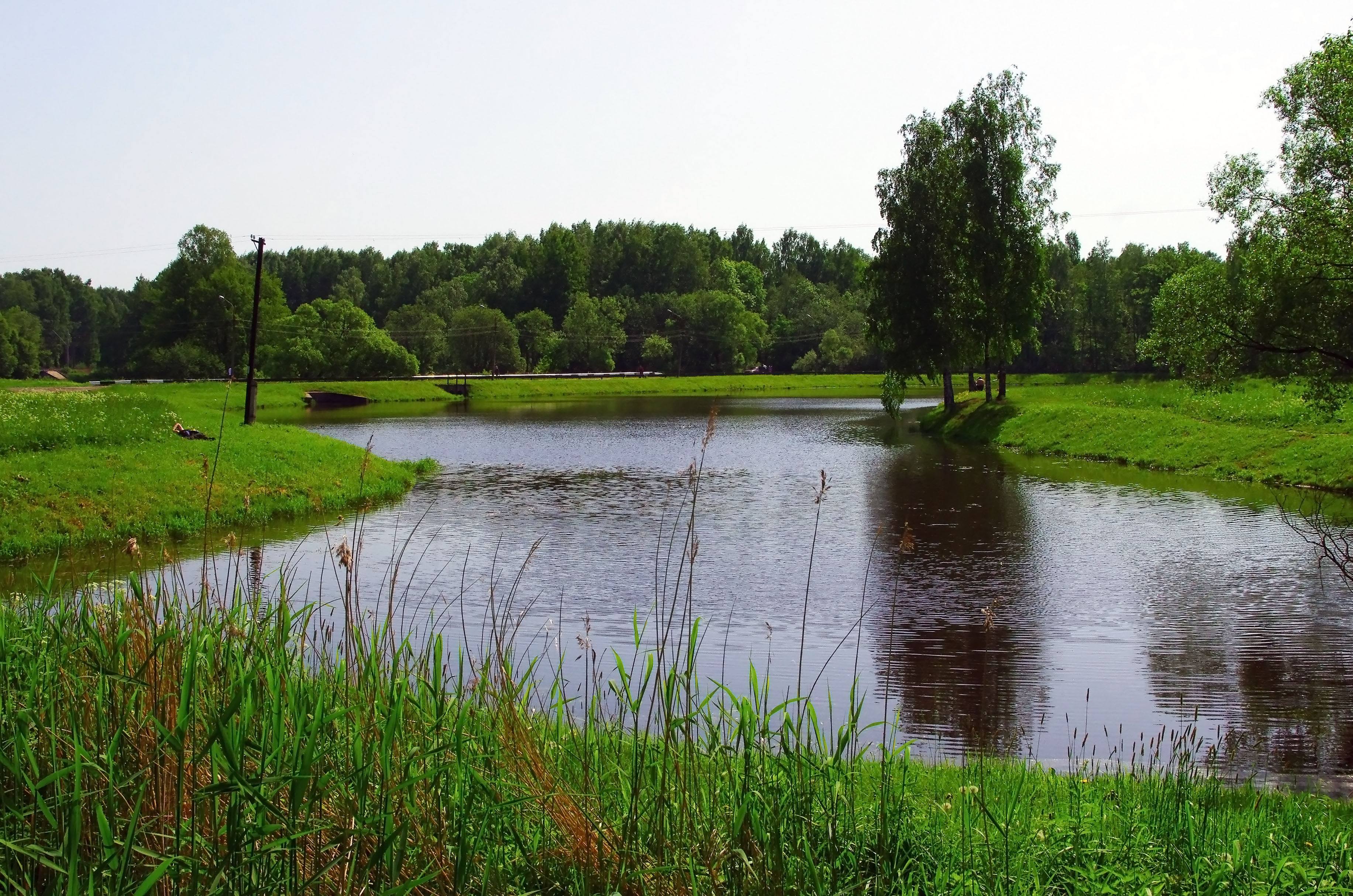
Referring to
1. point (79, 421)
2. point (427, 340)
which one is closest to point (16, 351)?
point (427, 340)

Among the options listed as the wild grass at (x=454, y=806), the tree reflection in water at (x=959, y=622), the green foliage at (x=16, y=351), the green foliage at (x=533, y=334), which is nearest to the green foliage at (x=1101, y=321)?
the green foliage at (x=533, y=334)

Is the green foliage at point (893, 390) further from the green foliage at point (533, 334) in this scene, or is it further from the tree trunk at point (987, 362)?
the green foliage at point (533, 334)

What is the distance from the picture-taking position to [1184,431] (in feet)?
118

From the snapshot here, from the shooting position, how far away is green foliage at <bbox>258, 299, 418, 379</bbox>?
100188 millimetres

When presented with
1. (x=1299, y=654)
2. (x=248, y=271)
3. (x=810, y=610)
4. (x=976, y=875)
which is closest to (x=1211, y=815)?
(x=976, y=875)

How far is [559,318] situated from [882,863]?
13964 centimetres

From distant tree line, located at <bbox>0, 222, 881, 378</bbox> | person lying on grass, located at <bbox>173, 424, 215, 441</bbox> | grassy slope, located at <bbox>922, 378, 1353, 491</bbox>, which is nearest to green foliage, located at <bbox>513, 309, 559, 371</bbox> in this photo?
distant tree line, located at <bbox>0, 222, 881, 378</bbox>

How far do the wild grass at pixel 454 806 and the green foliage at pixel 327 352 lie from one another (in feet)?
326

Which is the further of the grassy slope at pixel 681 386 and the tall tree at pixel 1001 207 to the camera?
the grassy slope at pixel 681 386

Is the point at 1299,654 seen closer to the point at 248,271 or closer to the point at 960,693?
the point at 960,693

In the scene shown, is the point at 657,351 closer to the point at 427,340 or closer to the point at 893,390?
the point at 427,340

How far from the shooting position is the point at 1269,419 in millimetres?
34969

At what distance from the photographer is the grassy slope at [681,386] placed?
99.6 m

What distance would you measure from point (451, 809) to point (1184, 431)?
1418 inches
